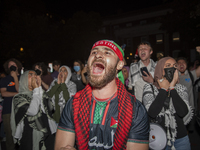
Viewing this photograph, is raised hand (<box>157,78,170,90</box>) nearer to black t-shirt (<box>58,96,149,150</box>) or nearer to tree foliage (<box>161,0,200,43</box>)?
black t-shirt (<box>58,96,149,150</box>)

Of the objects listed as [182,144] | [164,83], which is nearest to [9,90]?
[164,83]

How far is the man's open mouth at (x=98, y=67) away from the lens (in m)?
1.76

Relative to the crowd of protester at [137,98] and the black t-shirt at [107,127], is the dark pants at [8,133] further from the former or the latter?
the black t-shirt at [107,127]

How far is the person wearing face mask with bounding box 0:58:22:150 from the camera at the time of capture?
12.8 ft

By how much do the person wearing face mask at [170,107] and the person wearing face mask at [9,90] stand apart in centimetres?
364

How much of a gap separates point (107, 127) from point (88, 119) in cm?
24

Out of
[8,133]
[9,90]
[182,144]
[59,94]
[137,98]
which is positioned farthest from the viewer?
[59,94]

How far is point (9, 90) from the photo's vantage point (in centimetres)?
422

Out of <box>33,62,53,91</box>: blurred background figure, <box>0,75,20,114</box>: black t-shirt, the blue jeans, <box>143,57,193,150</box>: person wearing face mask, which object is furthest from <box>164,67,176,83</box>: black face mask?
<box>33,62,53,91</box>: blurred background figure

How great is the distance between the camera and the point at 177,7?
11.5 m

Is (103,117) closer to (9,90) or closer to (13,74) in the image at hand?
(9,90)

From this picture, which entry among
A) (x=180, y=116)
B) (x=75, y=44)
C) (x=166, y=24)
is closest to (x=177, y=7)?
(x=166, y=24)

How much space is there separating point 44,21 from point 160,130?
68.3ft

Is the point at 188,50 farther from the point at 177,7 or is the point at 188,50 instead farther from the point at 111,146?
the point at 111,146
